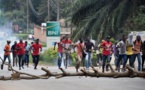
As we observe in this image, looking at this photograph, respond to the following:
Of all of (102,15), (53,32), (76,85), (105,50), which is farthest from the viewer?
(53,32)

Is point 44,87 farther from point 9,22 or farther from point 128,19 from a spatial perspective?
point 9,22

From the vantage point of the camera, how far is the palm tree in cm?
2439

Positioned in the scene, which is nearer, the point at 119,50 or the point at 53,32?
the point at 119,50

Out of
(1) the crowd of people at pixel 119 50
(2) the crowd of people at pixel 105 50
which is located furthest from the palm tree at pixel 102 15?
(1) the crowd of people at pixel 119 50

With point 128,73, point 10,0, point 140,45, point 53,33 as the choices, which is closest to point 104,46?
point 140,45

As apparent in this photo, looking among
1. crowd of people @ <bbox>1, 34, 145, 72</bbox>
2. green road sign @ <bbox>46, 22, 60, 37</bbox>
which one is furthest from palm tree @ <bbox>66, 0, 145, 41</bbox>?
crowd of people @ <bbox>1, 34, 145, 72</bbox>

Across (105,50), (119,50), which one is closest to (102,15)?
(119,50)

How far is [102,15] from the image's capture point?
25562 mm

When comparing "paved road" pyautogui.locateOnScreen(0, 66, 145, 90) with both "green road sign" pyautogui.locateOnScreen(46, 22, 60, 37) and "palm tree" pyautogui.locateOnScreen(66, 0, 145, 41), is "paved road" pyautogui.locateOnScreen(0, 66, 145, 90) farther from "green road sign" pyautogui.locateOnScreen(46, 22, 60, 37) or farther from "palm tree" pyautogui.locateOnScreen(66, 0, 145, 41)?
"green road sign" pyautogui.locateOnScreen(46, 22, 60, 37)

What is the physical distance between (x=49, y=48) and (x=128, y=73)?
83.7 feet

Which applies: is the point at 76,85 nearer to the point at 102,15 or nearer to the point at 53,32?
the point at 102,15

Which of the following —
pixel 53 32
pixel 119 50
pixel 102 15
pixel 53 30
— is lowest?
Answer: pixel 119 50

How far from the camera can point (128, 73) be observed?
4.34 metres

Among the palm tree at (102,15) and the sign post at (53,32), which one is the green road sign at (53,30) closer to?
the sign post at (53,32)
